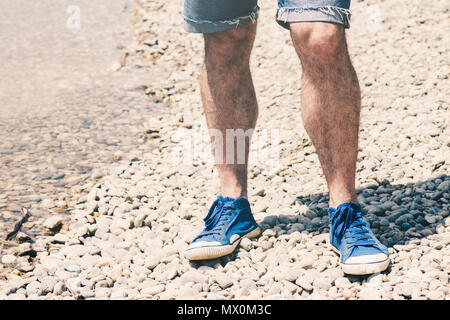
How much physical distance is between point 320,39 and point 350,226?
0.80m

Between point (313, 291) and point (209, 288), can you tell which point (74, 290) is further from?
point (313, 291)

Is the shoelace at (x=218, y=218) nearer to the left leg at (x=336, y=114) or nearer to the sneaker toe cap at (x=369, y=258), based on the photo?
the left leg at (x=336, y=114)

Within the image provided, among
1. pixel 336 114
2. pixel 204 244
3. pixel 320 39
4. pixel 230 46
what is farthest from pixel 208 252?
pixel 320 39

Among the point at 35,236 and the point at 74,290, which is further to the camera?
the point at 35,236

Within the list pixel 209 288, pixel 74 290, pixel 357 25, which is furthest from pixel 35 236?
pixel 357 25

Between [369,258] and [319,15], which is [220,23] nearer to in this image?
[319,15]

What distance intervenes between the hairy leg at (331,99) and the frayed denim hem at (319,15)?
0.8 inches

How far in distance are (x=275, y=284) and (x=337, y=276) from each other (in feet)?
0.85

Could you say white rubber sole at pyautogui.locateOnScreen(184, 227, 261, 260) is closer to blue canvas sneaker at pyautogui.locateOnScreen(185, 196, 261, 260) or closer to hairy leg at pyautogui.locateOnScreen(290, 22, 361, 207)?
blue canvas sneaker at pyautogui.locateOnScreen(185, 196, 261, 260)

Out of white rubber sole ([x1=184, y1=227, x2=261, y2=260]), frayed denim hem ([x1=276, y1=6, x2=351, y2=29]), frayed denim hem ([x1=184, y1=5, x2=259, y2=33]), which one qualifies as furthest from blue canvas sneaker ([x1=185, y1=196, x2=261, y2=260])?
frayed denim hem ([x1=276, y1=6, x2=351, y2=29])

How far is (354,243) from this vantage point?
2299 millimetres

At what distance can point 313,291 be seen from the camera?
2281 mm

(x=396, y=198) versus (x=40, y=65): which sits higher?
(x=40, y=65)

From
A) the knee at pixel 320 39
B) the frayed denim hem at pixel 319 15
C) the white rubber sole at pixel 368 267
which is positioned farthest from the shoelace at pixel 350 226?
the frayed denim hem at pixel 319 15
